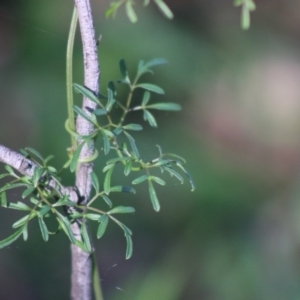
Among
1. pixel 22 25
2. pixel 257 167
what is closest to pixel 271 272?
pixel 257 167

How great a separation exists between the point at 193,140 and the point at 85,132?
1.23 meters

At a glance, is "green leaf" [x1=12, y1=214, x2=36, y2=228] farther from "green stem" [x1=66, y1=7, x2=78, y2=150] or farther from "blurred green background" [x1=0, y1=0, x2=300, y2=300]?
"blurred green background" [x1=0, y1=0, x2=300, y2=300]

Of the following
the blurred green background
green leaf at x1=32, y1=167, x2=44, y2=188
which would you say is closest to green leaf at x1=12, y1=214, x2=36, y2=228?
green leaf at x1=32, y1=167, x2=44, y2=188

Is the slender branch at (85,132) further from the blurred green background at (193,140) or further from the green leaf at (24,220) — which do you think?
the blurred green background at (193,140)

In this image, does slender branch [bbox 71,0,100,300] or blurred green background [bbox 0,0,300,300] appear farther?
blurred green background [bbox 0,0,300,300]

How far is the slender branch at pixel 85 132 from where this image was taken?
45 centimetres

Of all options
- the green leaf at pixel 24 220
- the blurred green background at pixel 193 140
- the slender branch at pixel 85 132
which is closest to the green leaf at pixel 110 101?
the slender branch at pixel 85 132

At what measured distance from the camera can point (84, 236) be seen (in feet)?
1.52

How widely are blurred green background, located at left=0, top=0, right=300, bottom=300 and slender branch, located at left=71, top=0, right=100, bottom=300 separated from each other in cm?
55

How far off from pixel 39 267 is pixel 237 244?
54 cm

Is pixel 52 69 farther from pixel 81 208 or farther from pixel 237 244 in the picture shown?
pixel 81 208

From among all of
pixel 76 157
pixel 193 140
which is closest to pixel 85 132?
pixel 76 157

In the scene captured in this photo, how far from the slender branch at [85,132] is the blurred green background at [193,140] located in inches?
21.6

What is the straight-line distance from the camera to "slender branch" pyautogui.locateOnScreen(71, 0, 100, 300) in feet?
1.47
